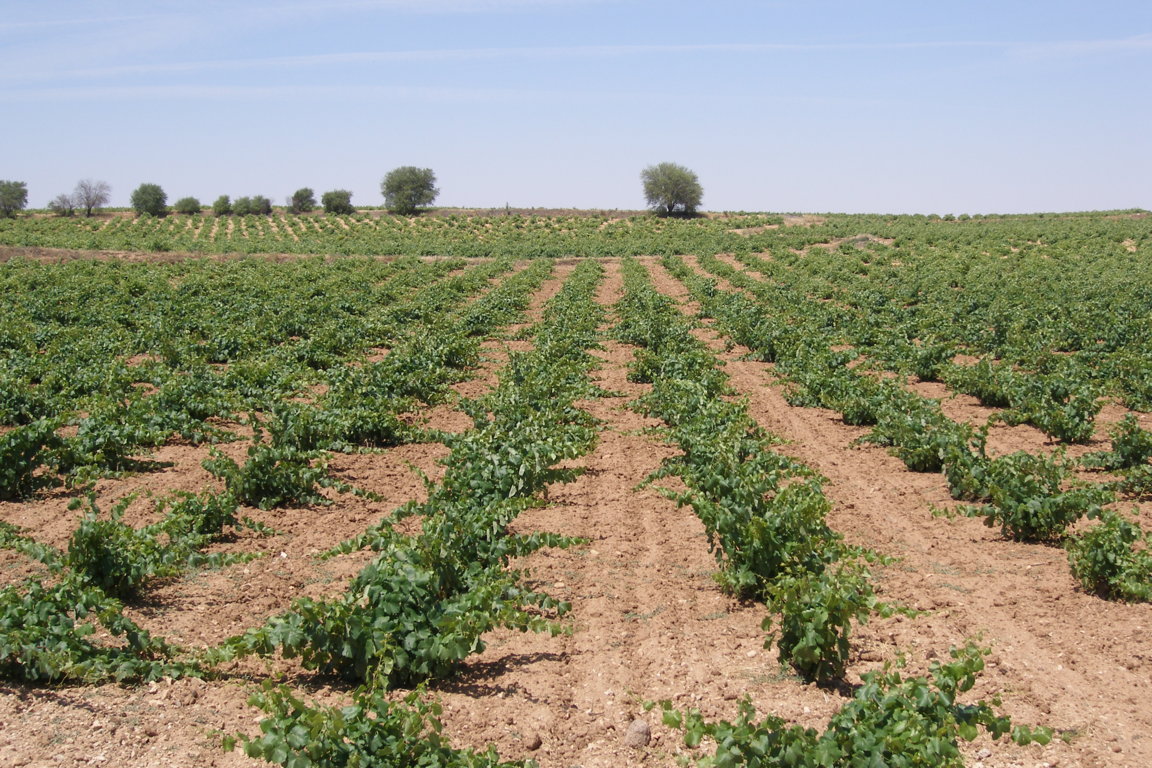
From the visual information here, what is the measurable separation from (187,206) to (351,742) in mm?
99888

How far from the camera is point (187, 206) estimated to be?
3681 inches

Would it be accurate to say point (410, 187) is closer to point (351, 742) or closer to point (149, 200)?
point (149, 200)

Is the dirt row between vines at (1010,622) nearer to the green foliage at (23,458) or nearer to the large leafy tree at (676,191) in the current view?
the green foliage at (23,458)

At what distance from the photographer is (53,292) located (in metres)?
28.5

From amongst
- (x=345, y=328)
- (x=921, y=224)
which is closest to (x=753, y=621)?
(x=345, y=328)

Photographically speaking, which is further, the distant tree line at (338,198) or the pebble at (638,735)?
the distant tree line at (338,198)

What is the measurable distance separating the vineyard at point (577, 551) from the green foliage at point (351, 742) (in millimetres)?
24

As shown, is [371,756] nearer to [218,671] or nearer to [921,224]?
[218,671]

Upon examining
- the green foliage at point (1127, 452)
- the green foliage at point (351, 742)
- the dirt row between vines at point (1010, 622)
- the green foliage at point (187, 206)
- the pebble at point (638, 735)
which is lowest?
the pebble at point (638, 735)

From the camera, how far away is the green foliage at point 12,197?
94613 mm

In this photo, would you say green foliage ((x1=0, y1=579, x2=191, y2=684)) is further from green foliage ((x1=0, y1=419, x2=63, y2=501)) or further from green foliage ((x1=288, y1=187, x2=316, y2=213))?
green foliage ((x1=288, y1=187, x2=316, y2=213))

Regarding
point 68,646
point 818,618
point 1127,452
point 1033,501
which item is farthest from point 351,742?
point 1127,452

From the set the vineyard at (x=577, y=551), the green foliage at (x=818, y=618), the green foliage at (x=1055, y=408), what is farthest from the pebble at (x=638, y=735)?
the green foliage at (x=1055, y=408)

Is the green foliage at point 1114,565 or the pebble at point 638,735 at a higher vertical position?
the green foliage at point 1114,565
